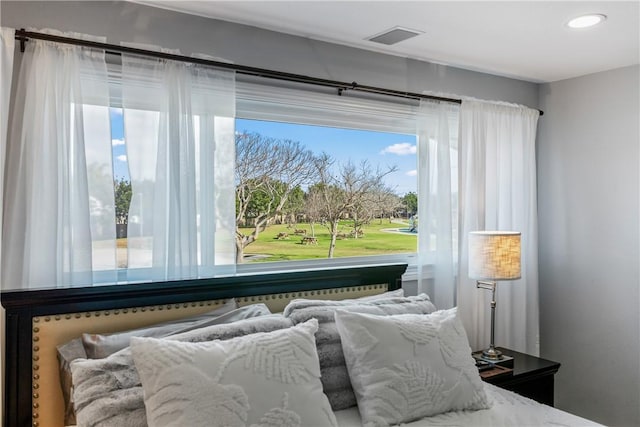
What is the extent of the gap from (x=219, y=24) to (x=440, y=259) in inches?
72.0

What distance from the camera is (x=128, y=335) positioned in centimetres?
205

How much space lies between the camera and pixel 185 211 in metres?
2.38

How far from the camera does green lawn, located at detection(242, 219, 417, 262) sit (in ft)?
9.59

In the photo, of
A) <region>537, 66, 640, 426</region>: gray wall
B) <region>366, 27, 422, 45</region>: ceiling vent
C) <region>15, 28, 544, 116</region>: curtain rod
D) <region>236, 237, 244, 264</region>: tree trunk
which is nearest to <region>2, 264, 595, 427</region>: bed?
<region>236, 237, 244, 264</region>: tree trunk

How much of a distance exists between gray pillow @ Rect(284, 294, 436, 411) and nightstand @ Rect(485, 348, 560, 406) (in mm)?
670

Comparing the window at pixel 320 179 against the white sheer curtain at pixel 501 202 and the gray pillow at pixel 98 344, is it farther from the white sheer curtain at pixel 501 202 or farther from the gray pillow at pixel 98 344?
the gray pillow at pixel 98 344

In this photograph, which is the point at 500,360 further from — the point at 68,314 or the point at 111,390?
the point at 68,314

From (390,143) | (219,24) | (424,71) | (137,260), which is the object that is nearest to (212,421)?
(137,260)

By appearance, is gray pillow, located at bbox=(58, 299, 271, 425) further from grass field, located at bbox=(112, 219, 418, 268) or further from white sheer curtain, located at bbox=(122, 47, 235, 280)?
grass field, located at bbox=(112, 219, 418, 268)

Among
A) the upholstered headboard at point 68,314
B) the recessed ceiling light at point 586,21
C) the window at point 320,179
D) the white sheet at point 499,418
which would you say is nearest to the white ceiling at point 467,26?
the recessed ceiling light at point 586,21

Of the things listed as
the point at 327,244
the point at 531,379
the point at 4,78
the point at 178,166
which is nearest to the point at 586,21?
the point at 327,244

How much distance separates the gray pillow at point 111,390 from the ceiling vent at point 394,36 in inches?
67.7

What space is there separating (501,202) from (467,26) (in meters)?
1.36

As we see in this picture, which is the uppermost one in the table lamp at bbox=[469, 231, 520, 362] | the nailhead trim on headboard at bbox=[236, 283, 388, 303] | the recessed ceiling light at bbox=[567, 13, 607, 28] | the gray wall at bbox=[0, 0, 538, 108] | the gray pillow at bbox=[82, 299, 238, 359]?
the recessed ceiling light at bbox=[567, 13, 607, 28]
